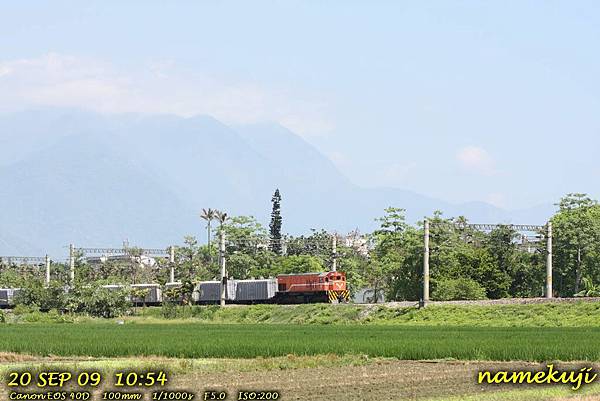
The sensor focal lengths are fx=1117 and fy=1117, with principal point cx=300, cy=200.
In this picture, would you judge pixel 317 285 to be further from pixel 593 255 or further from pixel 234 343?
pixel 234 343

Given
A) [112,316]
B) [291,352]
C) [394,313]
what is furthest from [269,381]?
[112,316]

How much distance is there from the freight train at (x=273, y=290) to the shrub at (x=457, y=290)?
881 cm

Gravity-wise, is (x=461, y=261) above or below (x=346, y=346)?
above

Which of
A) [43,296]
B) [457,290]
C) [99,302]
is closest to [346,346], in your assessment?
[457,290]

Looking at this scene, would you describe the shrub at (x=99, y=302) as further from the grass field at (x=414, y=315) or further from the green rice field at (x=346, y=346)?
the green rice field at (x=346, y=346)

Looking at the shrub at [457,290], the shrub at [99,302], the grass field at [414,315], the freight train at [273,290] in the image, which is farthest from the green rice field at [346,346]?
the shrub at [99,302]

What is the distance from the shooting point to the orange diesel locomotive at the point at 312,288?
88.7m

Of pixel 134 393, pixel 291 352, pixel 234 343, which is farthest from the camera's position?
pixel 234 343

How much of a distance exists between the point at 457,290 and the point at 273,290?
727 inches

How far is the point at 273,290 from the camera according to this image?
9475cm

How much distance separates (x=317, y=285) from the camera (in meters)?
89.5

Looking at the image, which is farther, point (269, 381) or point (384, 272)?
point (384, 272)

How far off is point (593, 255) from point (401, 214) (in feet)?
68.2

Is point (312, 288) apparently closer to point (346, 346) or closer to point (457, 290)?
point (457, 290)
